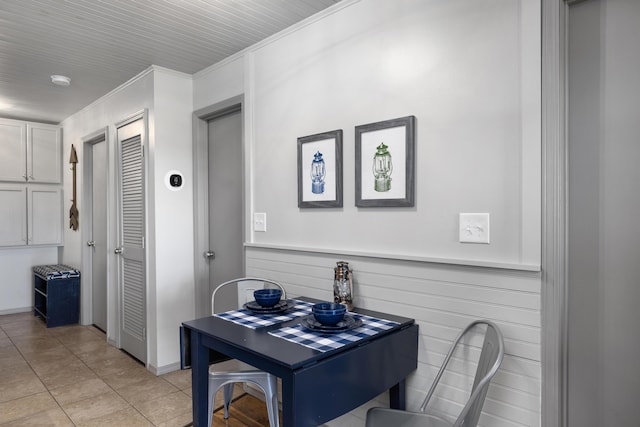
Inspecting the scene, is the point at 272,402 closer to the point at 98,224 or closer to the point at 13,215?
the point at 98,224

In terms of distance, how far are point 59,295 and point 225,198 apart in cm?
278

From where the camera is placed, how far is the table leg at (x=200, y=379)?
71.3 inches

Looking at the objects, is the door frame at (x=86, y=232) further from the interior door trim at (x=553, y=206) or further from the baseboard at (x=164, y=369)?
the interior door trim at (x=553, y=206)

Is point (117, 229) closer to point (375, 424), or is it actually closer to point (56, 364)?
point (56, 364)

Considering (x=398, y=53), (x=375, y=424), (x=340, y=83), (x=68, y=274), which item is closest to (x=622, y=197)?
(x=398, y=53)

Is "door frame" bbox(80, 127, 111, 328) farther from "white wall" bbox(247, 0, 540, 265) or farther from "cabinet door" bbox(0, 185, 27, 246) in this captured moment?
"white wall" bbox(247, 0, 540, 265)

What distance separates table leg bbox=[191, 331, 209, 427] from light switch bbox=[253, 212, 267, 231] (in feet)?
3.51

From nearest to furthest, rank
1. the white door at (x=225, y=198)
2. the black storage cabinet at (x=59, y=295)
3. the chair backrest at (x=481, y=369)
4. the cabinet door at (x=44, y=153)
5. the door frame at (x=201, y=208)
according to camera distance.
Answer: the chair backrest at (x=481, y=369)
the white door at (x=225, y=198)
the door frame at (x=201, y=208)
the black storage cabinet at (x=59, y=295)
the cabinet door at (x=44, y=153)

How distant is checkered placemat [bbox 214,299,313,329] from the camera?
1846mm

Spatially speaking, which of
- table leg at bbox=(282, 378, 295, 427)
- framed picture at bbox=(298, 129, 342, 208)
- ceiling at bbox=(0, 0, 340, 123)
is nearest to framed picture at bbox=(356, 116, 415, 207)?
Answer: framed picture at bbox=(298, 129, 342, 208)

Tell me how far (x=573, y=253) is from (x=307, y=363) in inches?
42.6

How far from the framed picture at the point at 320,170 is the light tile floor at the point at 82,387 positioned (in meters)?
1.59

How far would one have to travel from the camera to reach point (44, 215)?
505 cm

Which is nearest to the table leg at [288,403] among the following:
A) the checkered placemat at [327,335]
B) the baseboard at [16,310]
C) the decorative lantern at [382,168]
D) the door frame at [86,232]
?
the checkered placemat at [327,335]
